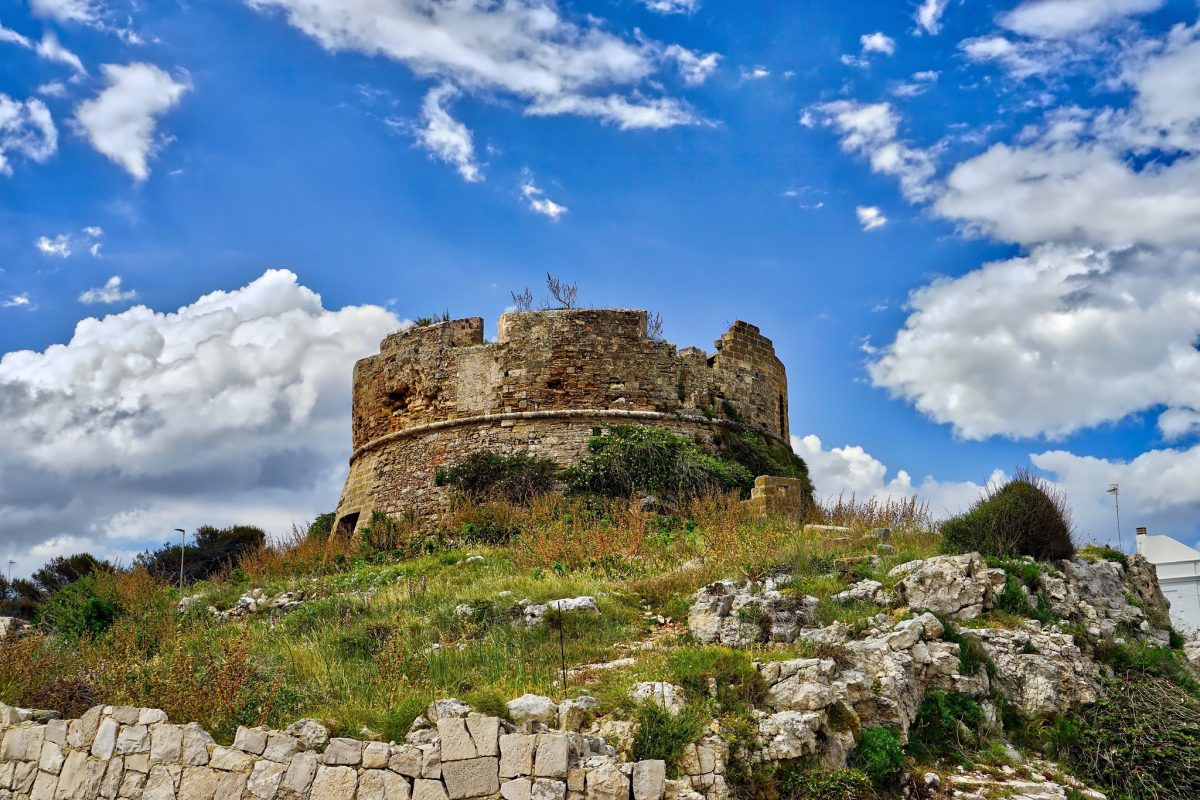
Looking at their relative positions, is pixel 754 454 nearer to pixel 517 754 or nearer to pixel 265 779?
pixel 517 754

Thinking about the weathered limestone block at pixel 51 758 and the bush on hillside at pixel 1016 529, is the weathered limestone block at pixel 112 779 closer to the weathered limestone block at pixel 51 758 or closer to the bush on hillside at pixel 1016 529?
the weathered limestone block at pixel 51 758

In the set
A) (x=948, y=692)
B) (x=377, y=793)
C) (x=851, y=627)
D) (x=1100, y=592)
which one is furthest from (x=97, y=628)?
(x=1100, y=592)

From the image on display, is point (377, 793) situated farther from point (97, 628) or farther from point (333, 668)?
point (97, 628)

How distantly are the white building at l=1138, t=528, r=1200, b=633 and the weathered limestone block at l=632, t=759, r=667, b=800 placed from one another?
62.6 ft

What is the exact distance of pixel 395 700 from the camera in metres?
8.92

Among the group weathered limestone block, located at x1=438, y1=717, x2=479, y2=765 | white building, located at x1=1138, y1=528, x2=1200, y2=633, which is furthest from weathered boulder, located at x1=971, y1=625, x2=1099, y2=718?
white building, located at x1=1138, y1=528, x2=1200, y2=633

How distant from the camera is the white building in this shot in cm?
2322

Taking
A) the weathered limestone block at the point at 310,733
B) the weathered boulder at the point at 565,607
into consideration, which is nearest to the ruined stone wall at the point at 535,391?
the weathered boulder at the point at 565,607

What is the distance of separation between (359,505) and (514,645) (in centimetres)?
1168

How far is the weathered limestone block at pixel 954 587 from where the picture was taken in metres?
10.3

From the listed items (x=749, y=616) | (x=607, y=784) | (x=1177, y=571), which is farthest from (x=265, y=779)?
(x=1177, y=571)

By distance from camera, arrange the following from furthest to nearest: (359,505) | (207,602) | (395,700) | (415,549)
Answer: (359,505), (415,549), (207,602), (395,700)

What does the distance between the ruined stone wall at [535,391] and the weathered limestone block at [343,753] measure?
440 inches

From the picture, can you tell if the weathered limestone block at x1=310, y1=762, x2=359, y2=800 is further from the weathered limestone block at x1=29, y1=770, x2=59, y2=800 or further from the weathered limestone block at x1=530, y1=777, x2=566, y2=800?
the weathered limestone block at x1=29, y1=770, x2=59, y2=800
